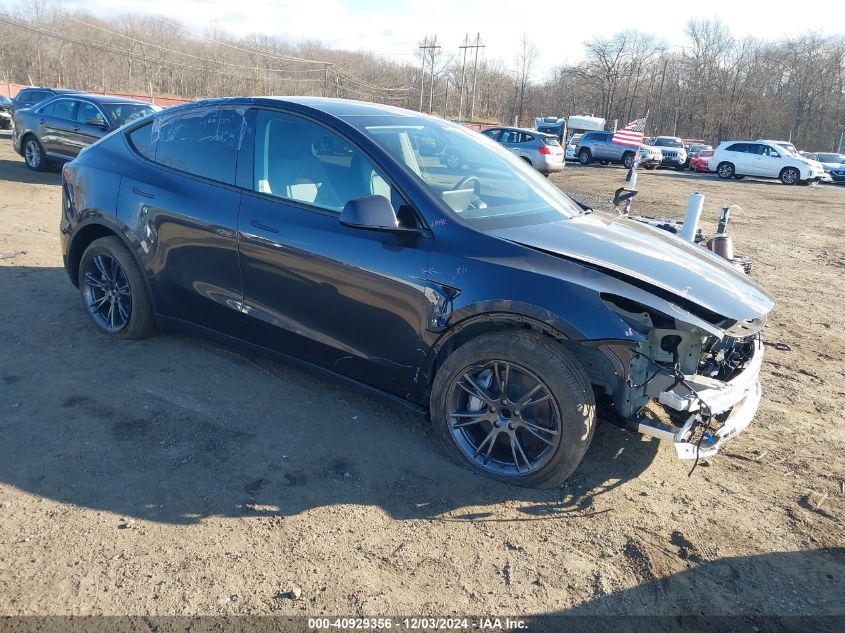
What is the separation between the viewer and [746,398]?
331 cm

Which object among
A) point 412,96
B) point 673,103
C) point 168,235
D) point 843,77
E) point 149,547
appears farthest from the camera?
point 412,96

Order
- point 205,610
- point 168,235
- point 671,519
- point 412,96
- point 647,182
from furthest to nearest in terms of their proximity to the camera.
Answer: point 412,96, point 647,182, point 168,235, point 671,519, point 205,610

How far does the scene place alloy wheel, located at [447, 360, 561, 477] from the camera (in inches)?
120

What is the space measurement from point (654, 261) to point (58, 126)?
12896 millimetres

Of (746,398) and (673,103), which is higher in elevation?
(673,103)

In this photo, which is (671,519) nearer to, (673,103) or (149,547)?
(149,547)

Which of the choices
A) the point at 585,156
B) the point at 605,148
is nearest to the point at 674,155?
the point at 605,148

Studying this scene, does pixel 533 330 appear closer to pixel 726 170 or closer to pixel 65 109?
pixel 65 109

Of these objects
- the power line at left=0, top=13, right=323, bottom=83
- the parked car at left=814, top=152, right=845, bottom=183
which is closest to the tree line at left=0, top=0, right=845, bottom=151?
the power line at left=0, top=13, right=323, bottom=83

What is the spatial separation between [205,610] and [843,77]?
7619 cm

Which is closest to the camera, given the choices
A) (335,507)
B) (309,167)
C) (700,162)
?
(335,507)

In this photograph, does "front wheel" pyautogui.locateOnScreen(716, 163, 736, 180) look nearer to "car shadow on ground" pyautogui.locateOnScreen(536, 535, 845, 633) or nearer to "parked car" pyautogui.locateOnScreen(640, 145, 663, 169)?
"parked car" pyautogui.locateOnScreen(640, 145, 663, 169)

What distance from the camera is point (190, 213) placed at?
3.93 meters

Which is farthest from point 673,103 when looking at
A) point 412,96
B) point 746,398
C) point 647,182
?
point 746,398
